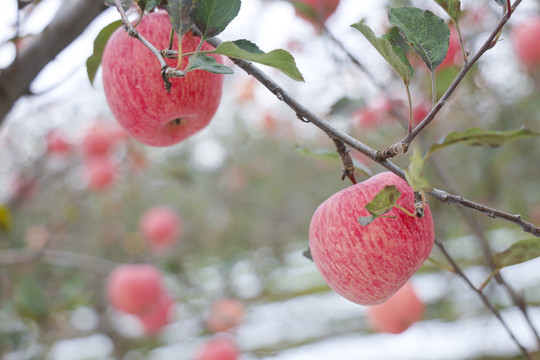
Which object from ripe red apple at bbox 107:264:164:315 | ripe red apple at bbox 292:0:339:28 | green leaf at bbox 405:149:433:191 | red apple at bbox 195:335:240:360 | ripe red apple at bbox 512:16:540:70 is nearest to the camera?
green leaf at bbox 405:149:433:191

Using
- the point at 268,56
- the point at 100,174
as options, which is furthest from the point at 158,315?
the point at 268,56

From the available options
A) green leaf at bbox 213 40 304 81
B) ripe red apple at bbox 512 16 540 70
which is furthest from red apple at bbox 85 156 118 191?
Answer: green leaf at bbox 213 40 304 81

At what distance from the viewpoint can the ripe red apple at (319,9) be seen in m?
0.89

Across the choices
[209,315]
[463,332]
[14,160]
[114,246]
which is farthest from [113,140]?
[463,332]

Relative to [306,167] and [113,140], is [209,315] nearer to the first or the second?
[113,140]

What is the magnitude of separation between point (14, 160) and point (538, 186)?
2444 mm

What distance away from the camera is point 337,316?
10.6ft

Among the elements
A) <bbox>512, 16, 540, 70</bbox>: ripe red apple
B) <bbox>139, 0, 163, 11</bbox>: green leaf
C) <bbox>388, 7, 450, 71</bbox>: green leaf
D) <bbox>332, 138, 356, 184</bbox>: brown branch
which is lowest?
<bbox>332, 138, 356, 184</bbox>: brown branch

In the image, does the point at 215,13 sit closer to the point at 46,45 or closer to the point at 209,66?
the point at 209,66

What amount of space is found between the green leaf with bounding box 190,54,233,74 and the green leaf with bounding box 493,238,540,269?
0.34 metres

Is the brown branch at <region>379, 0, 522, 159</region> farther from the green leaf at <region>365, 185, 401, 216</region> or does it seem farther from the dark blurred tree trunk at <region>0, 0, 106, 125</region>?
the dark blurred tree trunk at <region>0, 0, 106, 125</region>

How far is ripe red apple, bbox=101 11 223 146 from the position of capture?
0.47 metres

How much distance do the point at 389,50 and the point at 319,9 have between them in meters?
0.56

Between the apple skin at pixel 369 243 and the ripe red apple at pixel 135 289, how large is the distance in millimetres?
1144
